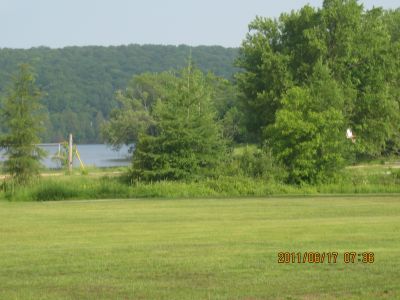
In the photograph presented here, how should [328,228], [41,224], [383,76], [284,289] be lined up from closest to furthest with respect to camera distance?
[284,289] < [328,228] < [41,224] < [383,76]

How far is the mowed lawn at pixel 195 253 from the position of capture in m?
11.3

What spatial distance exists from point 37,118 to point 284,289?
28.9m

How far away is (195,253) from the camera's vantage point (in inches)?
583

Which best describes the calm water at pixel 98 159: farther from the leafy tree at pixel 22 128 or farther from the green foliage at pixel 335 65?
the green foliage at pixel 335 65

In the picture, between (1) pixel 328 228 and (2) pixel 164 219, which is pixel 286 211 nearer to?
(2) pixel 164 219

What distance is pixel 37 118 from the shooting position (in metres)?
38.7

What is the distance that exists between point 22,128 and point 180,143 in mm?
7312

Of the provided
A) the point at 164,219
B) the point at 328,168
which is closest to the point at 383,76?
the point at 328,168

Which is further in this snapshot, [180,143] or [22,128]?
[180,143]

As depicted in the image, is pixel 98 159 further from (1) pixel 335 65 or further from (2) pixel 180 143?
(2) pixel 180 143
